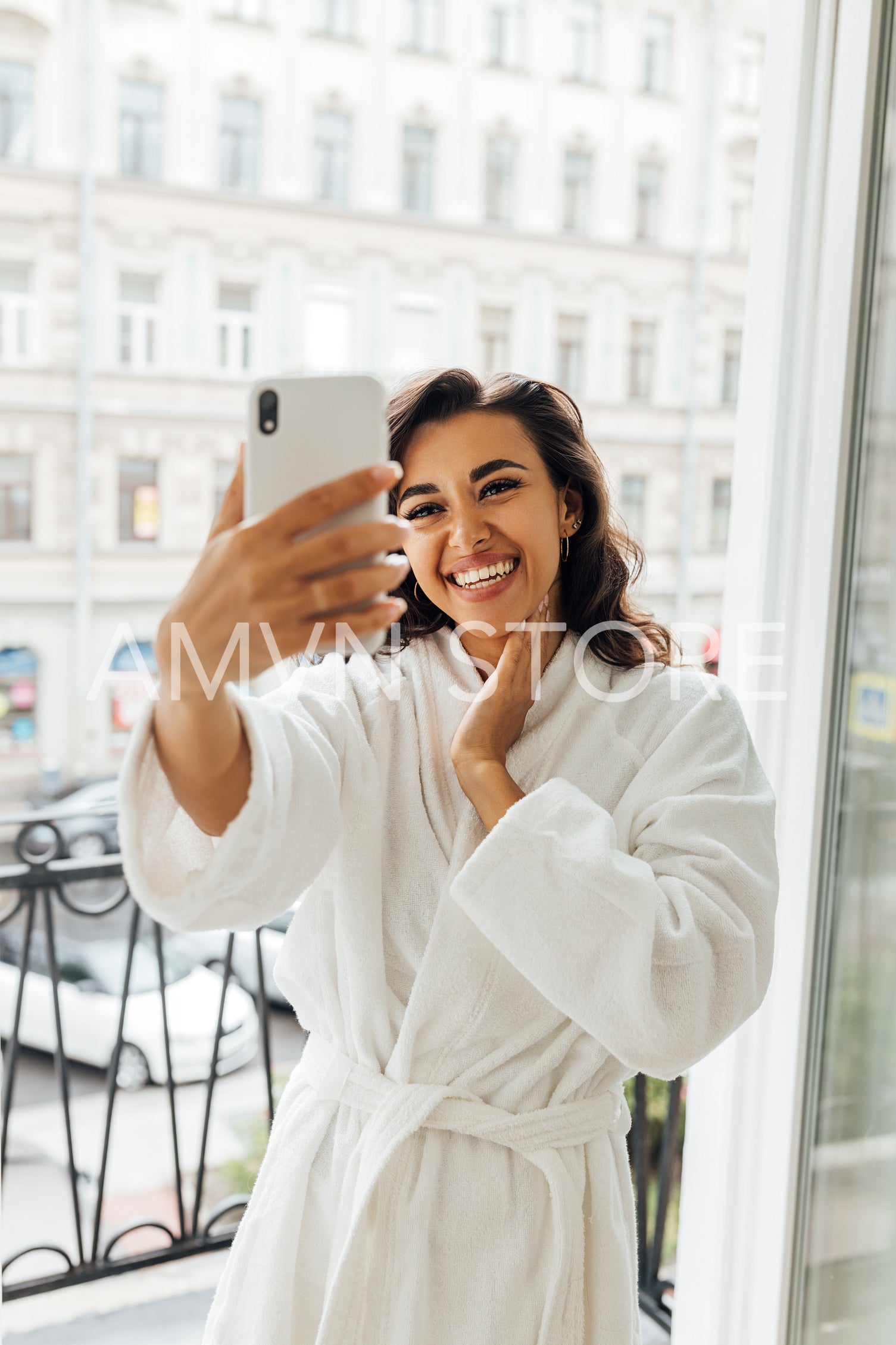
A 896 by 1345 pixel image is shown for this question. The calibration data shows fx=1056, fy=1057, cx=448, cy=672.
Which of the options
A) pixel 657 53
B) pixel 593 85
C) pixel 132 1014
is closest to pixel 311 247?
pixel 593 85

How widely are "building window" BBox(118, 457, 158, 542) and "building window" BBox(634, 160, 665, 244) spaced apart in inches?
263

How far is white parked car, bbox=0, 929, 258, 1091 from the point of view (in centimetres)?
460

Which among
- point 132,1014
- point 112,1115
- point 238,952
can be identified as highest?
point 112,1115

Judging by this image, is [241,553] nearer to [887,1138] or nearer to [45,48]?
[887,1138]

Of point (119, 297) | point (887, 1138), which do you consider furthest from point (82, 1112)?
point (119, 297)

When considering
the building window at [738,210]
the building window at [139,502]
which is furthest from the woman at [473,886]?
the building window at [738,210]

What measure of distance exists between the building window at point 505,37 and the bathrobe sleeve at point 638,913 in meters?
13.4

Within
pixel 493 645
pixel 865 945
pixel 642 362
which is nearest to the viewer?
pixel 493 645

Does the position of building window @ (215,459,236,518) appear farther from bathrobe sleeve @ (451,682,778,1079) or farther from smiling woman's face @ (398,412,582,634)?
bathrobe sleeve @ (451,682,778,1079)

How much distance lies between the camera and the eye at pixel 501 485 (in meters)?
0.87

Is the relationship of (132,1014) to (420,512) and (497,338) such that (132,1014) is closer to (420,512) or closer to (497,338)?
(420,512)

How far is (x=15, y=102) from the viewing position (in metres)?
10.5

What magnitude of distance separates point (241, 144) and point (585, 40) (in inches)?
171

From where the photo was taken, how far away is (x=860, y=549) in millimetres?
1062
